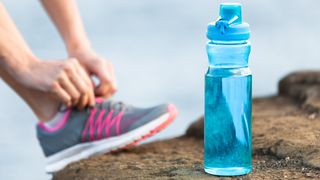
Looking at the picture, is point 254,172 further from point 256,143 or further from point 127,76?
point 127,76

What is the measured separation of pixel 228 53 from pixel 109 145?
0.81m

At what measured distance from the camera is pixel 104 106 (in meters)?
3.24

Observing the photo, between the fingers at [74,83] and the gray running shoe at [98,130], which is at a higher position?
the fingers at [74,83]

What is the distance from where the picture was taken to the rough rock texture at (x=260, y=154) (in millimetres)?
2600

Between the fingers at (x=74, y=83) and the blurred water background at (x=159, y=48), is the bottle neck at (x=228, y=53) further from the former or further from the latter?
the blurred water background at (x=159, y=48)

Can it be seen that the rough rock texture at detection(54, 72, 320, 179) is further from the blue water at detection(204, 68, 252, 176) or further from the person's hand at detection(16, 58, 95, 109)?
the person's hand at detection(16, 58, 95, 109)

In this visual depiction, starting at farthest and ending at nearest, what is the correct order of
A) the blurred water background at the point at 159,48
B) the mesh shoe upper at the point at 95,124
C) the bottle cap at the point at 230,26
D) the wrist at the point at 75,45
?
the blurred water background at the point at 159,48 < the wrist at the point at 75,45 < the mesh shoe upper at the point at 95,124 < the bottle cap at the point at 230,26

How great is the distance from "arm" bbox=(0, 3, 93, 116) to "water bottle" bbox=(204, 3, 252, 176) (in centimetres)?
70

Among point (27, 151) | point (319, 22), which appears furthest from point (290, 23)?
point (27, 151)

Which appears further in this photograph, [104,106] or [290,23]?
[290,23]

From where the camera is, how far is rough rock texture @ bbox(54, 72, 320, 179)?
2.60 meters

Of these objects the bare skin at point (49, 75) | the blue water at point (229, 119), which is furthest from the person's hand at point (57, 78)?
the blue water at point (229, 119)

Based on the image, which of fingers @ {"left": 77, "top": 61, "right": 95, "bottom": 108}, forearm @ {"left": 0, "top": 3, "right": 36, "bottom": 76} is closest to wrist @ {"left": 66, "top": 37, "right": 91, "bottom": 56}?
fingers @ {"left": 77, "top": 61, "right": 95, "bottom": 108}

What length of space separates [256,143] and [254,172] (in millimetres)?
340
